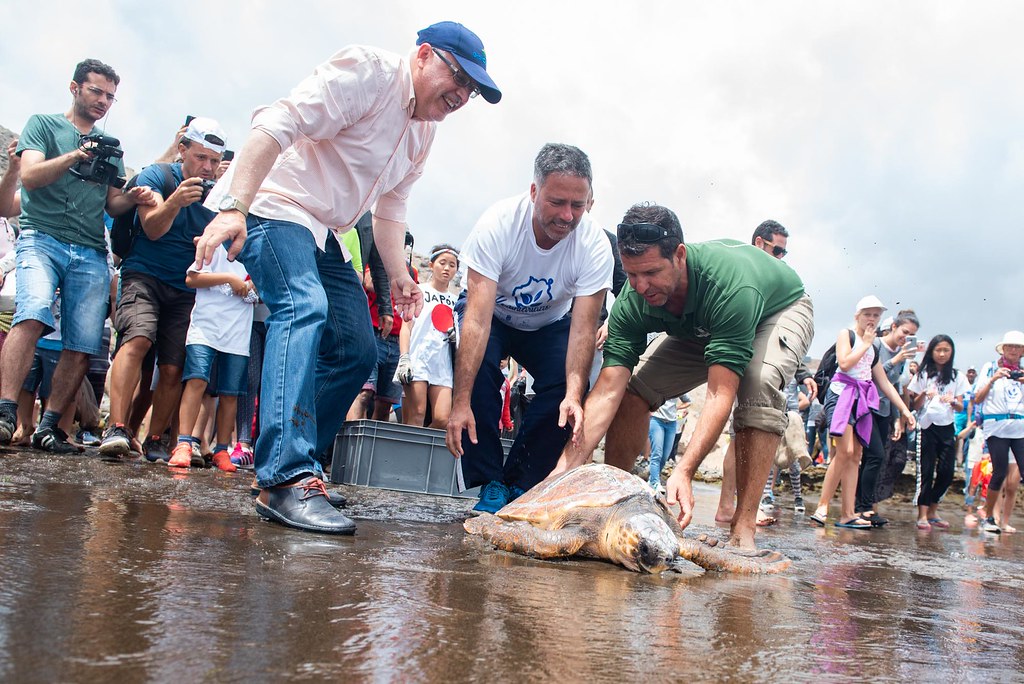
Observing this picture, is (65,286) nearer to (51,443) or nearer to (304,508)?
(51,443)

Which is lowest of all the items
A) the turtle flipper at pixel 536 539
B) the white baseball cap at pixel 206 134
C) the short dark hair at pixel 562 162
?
the turtle flipper at pixel 536 539

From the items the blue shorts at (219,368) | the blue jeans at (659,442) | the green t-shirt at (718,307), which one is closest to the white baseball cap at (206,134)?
the blue shorts at (219,368)

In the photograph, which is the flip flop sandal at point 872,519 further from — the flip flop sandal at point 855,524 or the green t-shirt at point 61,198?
the green t-shirt at point 61,198

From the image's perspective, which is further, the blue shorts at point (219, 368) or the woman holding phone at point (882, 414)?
the woman holding phone at point (882, 414)

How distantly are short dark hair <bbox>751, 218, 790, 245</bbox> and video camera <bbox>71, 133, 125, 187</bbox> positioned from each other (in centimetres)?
520

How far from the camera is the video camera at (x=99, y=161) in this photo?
5.28 m

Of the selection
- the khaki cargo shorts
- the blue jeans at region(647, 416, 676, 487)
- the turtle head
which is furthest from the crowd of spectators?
the blue jeans at region(647, 416, 676, 487)

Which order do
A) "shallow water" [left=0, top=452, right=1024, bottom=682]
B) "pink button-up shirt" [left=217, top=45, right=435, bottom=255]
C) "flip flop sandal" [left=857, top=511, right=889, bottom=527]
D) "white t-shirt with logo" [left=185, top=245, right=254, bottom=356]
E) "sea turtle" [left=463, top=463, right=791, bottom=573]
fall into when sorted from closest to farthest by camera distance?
1. "shallow water" [left=0, top=452, right=1024, bottom=682]
2. "sea turtle" [left=463, top=463, right=791, bottom=573]
3. "pink button-up shirt" [left=217, top=45, right=435, bottom=255]
4. "white t-shirt with logo" [left=185, top=245, right=254, bottom=356]
5. "flip flop sandal" [left=857, top=511, right=889, bottom=527]

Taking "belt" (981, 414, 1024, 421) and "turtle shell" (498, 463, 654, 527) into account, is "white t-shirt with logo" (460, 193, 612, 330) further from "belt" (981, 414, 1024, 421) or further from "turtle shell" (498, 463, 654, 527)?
"belt" (981, 414, 1024, 421)

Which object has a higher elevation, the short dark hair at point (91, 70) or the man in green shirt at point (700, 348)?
the short dark hair at point (91, 70)

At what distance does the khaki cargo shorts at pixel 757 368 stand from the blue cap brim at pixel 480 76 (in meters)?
1.71

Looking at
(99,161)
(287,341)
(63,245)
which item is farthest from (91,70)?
(287,341)

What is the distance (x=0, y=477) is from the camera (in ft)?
11.3

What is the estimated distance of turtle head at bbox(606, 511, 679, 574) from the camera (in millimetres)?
3046
